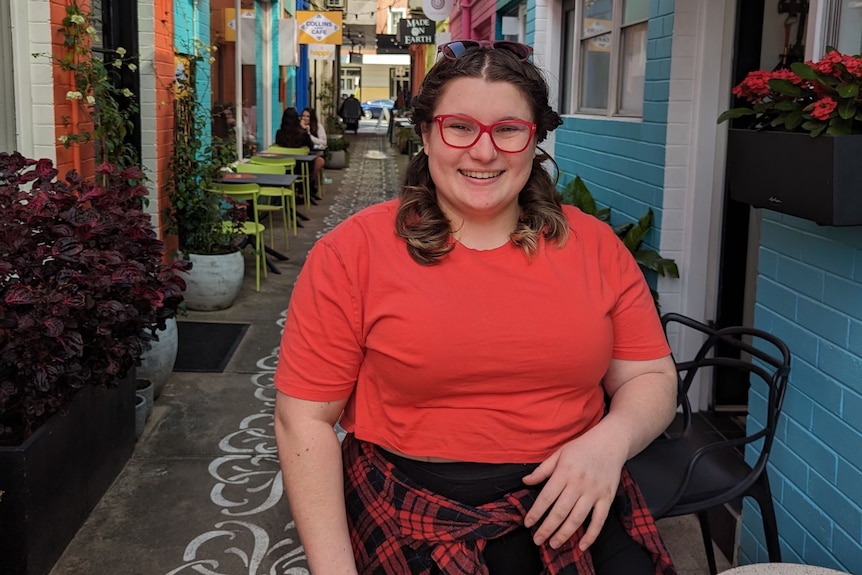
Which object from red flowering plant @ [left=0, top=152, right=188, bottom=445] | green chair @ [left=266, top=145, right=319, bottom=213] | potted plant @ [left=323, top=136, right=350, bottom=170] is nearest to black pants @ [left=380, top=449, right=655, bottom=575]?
red flowering plant @ [left=0, top=152, right=188, bottom=445]

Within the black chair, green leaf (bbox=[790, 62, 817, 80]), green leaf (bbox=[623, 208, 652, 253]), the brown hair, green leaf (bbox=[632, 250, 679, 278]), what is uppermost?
green leaf (bbox=[790, 62, 817, 80])

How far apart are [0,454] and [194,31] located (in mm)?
5420

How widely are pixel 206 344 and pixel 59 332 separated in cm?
301

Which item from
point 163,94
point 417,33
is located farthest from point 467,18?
point 163,94

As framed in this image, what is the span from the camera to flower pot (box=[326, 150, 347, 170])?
58.0ft

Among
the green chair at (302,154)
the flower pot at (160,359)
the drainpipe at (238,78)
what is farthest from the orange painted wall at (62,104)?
the green chair at (302,154)

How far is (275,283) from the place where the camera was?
775 centimetres

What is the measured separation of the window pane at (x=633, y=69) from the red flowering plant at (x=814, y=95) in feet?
9.12

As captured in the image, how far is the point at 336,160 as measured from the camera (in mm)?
17859

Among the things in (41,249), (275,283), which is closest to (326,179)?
(275,283)

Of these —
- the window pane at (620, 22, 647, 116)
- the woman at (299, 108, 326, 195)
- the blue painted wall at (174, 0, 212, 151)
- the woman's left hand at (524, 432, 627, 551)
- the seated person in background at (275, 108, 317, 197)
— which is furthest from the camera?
the woman at (299, 108, 326, 195)

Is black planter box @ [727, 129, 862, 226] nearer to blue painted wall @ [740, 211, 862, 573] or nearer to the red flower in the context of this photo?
the red flower

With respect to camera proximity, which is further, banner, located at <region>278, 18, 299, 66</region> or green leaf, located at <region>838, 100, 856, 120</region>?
banner, located at <region>278, 18, 299, 66</region>

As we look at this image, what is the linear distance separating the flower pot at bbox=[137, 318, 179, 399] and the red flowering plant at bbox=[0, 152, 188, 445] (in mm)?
1115
